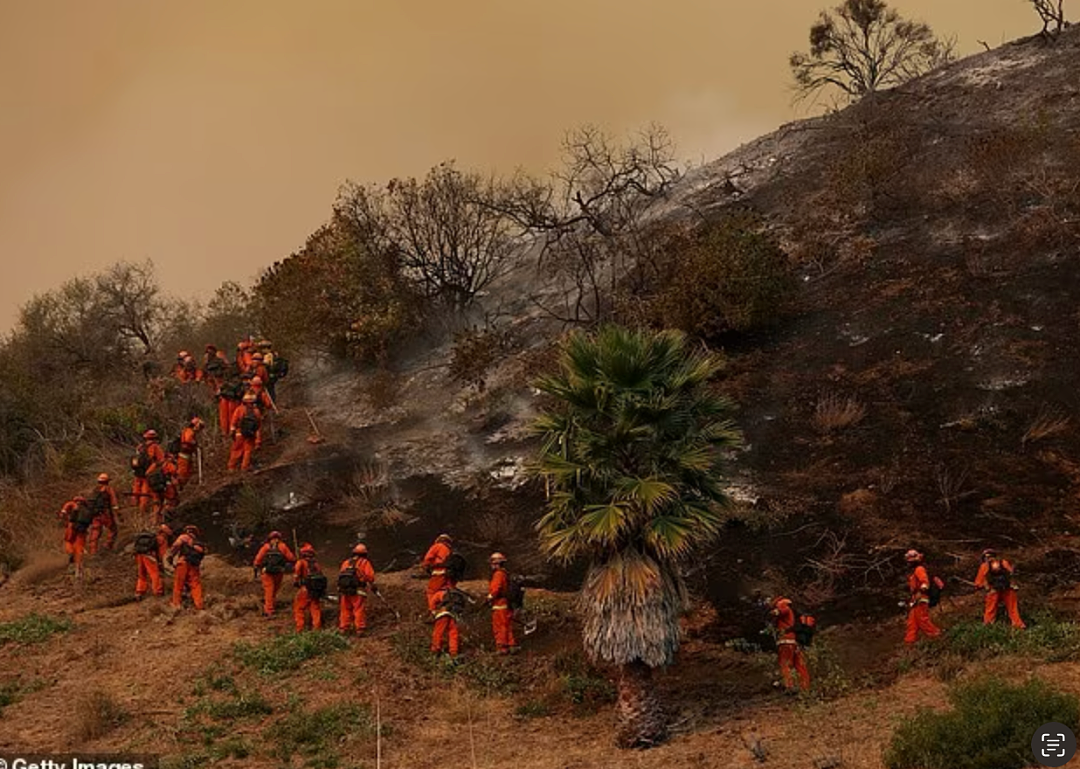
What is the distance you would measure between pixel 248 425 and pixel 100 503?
4370mm

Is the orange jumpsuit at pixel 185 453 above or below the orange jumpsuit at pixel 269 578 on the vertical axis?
above

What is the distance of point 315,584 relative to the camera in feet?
59.3

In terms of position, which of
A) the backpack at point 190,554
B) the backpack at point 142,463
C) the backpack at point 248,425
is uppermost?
the backpack at point 248,425

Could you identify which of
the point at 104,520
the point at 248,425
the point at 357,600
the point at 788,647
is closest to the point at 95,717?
the point at 357,600

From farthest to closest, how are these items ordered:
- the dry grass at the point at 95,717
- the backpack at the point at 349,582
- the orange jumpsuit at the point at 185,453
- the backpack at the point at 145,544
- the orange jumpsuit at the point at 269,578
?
1. the orange jumpsuit at the point at 185,453
2. the backpack at the point at 145,544
3. the orange jumpsuit at the point at 269,578
4. the backpack at the point at 349,582
5. the dry grass at the point at 95,717

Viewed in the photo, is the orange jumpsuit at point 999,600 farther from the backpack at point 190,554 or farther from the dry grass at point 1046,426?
the backpack at point 190,554

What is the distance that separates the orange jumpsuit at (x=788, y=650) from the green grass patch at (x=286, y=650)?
24.1ft

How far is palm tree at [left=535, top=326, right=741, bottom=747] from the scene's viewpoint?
1291 centimetres

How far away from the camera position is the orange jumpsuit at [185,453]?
2620 centimetres

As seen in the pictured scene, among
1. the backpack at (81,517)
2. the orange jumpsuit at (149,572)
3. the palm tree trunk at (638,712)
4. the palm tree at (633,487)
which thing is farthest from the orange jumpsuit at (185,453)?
the palm tree trunk at (638,712)

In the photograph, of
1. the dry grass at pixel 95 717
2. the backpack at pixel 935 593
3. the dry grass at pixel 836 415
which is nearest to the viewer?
the dry grass at pixel 95 717

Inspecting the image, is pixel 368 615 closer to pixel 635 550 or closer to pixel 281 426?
pixel 635 550

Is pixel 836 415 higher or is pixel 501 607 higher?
pixel 836 415

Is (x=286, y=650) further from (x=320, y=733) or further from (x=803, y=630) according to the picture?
(x=803, y=630)
